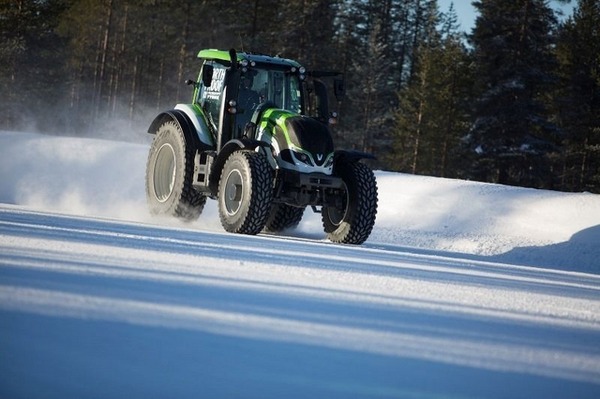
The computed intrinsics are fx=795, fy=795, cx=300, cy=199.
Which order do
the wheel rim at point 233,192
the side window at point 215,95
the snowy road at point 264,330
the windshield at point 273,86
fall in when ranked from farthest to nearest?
the side window at point 215,95 < the windshield at point 273,86 < the wheel rim at point 233,192 < the snowy road at point 264,330

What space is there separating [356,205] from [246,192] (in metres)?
1.65

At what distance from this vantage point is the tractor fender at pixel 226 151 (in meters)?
10.6

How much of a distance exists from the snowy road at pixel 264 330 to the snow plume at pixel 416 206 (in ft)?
17.5

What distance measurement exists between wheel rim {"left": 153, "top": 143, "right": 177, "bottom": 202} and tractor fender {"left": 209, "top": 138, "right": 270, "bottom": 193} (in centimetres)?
138

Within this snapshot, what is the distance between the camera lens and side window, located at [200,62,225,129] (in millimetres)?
11820

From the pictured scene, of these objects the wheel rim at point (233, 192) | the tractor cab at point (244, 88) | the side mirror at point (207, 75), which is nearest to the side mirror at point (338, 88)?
the tractor cab at point (244, 88)

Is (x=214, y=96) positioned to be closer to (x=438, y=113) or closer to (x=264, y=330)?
(x=264, y=330)

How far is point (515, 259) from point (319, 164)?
154 inches

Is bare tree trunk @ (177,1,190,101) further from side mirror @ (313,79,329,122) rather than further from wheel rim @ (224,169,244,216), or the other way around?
wheel rim @ (224,169,244,216)

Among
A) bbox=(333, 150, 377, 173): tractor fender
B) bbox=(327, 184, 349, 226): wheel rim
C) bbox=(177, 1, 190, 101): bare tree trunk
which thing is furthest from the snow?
bbox=(177, 1, 190, 101): bare tree trunk

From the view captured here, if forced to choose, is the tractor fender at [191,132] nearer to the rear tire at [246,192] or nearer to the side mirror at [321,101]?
the rear tire at [246,192]

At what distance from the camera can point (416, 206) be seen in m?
15.2

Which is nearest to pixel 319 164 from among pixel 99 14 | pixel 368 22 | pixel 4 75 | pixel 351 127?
pixel 351 127

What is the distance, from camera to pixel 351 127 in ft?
168
